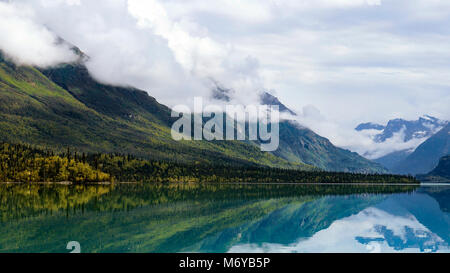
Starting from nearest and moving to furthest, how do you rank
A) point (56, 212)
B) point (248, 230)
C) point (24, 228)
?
point (24, 228)
point (248, 230)
point (56, 212)

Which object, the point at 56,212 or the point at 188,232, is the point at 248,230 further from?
the point at 56,212

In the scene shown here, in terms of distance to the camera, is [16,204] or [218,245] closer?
[218,245]

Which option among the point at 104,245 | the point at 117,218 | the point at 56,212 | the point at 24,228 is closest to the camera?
the point at 104,245

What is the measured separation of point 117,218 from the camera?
286ft

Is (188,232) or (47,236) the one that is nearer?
(47,236)

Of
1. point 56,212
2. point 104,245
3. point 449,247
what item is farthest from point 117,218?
point 449,247
